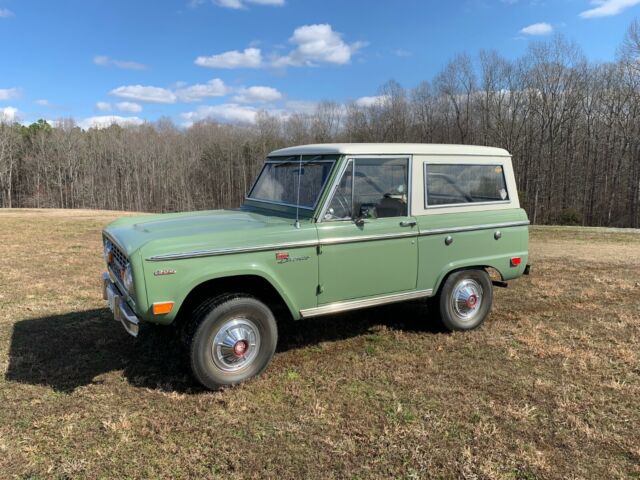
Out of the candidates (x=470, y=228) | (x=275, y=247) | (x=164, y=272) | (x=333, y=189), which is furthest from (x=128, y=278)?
(x=470, y=228)

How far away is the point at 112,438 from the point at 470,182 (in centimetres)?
430

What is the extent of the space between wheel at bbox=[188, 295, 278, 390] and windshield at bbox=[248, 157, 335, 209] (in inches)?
46.2

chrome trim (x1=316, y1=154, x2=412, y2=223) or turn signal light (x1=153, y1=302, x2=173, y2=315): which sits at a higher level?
chrome trim (x1=316, y1=154, x2=412, y2=223)

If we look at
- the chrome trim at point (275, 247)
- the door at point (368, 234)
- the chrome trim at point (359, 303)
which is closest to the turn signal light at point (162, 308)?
the chrome trim at point (275, 247)

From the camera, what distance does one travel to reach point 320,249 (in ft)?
13.6

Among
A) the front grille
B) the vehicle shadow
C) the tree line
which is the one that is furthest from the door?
the tree line

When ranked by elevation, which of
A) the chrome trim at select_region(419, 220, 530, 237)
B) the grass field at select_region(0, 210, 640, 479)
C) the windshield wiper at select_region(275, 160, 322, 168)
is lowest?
the grass field at select_region(0, 210, 640, 479)

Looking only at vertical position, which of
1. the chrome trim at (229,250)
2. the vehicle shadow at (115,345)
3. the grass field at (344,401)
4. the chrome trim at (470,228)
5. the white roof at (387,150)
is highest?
the white roof at (387,150)

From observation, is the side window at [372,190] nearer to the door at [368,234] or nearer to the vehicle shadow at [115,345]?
the door at [368,234]

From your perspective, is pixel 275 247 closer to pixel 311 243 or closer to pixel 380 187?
pixel 311 243

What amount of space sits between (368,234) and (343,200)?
40 cm

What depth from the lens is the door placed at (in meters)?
4.25

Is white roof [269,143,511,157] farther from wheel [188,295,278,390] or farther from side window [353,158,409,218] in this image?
wheel [188,295,278,390]

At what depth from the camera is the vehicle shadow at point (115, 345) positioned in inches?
163
